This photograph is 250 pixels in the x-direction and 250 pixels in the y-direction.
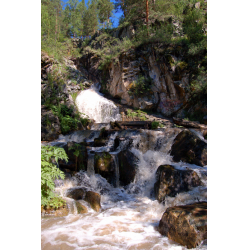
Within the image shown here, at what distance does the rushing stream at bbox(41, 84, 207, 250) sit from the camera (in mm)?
3557

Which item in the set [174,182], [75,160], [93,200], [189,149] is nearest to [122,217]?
[93,200]

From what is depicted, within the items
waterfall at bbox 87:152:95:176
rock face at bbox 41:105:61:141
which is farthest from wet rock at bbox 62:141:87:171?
rock face at bbox 41:105:61:141

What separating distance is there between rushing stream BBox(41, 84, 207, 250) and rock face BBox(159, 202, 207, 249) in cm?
12

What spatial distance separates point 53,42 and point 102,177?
16313 mm

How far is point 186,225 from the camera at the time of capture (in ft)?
11.0

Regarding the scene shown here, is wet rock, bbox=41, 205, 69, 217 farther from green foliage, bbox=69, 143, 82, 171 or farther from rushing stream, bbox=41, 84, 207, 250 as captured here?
green foliage, bbox=69, 143, 82, 171

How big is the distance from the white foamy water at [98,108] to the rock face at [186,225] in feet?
42.2

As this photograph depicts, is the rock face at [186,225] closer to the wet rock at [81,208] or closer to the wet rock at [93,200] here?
the wet rock at [93,200]

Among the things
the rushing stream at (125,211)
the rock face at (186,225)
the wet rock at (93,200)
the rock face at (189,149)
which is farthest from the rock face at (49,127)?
the rock face at (186,225)

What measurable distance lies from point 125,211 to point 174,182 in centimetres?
179
